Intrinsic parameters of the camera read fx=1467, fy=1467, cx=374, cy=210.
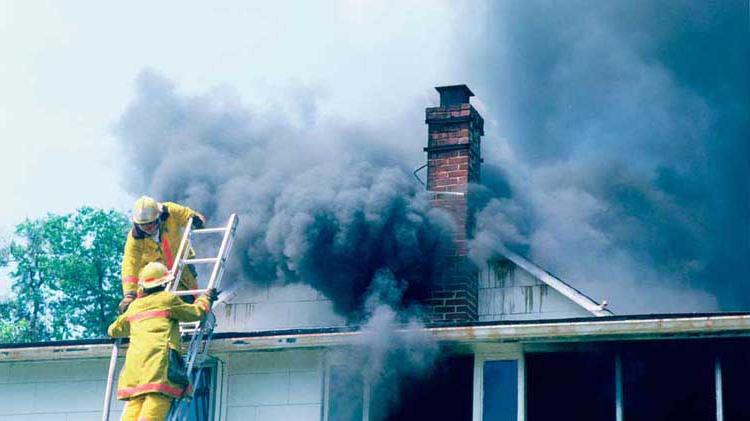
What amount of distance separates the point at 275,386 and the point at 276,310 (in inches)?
144

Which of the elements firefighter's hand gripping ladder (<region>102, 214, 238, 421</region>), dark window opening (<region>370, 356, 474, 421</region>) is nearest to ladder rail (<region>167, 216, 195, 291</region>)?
firefighter's hand gripping ladder (<region>102, 214, 238, 421</region>)

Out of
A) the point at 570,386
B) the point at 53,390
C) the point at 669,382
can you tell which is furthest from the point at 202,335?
the point at 669,382

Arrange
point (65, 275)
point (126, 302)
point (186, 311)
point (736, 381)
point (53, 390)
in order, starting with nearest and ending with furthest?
point (736, 381), point (186, 311), point (126, 302), point (53, 390), point (65, 275)

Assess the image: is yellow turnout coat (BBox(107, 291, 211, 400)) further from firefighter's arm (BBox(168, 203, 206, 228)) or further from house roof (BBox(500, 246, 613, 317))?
house roof (BBox(500, 246, 613, 317))

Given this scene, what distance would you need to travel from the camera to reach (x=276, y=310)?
51.5 ft

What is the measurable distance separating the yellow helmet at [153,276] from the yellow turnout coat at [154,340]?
0.09m

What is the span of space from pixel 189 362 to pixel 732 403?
13.6 feet

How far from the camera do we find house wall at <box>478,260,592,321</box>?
15008 millimetres

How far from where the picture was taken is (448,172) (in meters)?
15.2

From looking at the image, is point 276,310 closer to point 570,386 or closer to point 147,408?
point 147,408

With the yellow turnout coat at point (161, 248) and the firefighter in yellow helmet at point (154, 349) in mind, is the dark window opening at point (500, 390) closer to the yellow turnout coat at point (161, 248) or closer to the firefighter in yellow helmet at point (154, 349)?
the firefighter in yellow helmet at point (154, 349)

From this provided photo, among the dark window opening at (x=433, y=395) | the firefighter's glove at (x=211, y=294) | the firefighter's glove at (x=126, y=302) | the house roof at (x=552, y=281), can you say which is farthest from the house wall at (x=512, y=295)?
the firefighter's glove at (x=126, y=302)

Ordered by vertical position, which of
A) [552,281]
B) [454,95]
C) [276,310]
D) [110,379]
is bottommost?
[110,379]

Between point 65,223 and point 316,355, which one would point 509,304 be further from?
point 65,223
